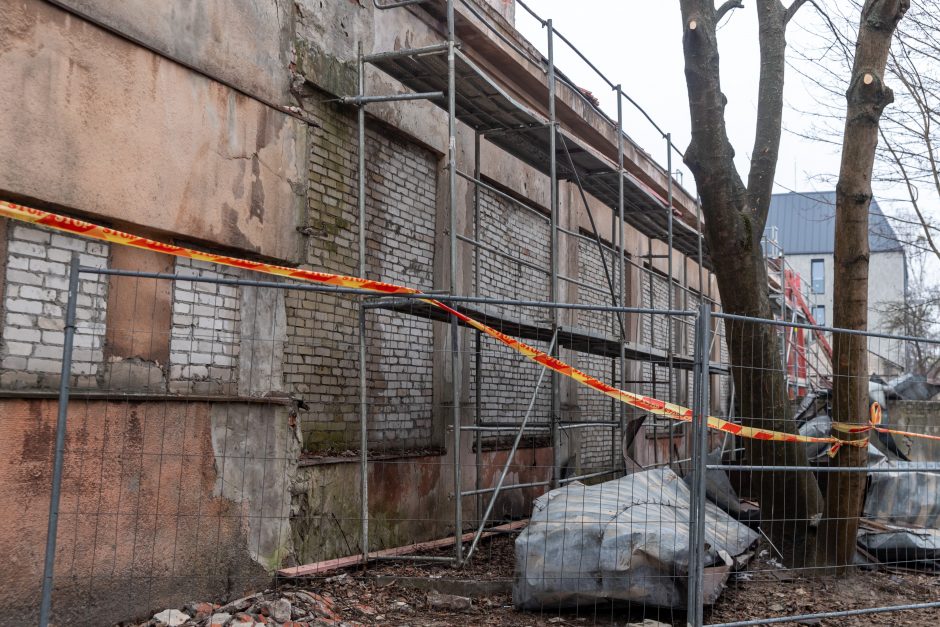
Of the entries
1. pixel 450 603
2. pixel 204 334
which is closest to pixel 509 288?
pixel 204 334

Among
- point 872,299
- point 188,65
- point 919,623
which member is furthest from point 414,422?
point 872,299

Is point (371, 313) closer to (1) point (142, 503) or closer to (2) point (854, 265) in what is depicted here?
(1) point (142, 503)

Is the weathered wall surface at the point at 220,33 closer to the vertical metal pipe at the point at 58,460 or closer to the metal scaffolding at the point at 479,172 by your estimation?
the metal scaffolding at the point at 479,172

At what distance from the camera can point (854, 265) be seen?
23.1 feet

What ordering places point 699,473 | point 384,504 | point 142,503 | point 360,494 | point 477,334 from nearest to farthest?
point 699,473 → point 142,503 → point 360,494 → point 384,504 → point 477,334

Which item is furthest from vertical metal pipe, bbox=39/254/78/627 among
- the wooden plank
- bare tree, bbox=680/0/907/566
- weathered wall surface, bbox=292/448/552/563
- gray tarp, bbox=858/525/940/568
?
gray tarp, bbox=858/525/940/568

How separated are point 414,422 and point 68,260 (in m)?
3.92

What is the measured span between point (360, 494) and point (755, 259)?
386 centimetres

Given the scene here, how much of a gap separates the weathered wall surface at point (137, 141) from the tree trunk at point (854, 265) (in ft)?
14.7

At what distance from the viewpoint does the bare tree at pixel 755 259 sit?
7.08 meters

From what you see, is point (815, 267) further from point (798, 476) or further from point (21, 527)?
point (21, 527)

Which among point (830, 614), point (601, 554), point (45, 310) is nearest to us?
point (45, 310)

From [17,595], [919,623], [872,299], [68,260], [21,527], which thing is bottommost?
[919,623]

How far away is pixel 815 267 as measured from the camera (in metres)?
52.2
